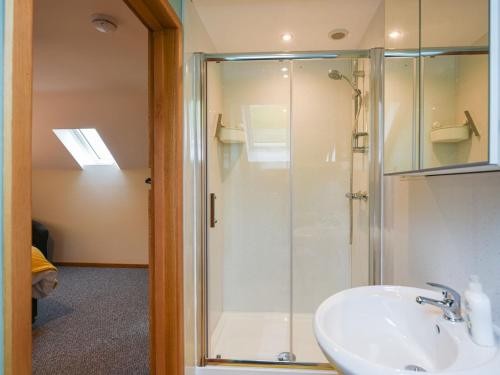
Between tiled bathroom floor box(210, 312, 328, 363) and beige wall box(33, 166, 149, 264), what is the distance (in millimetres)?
2270

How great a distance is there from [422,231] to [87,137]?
429 centimetres

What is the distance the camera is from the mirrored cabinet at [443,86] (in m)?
0.68

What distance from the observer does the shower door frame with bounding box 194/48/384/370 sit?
1.73 meters

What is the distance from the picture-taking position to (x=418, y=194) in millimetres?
1340

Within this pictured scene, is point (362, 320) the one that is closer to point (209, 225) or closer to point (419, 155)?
point (419, 155)

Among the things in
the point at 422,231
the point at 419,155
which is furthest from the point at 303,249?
the point at 419,155

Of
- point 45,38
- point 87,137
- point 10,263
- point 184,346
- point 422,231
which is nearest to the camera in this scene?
point 10,263

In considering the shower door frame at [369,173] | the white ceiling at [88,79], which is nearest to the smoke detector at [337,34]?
the shower door frame at [369,173]

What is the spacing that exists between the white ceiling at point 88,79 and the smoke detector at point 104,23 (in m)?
0.04

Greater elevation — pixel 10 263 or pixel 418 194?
pixel 418 194

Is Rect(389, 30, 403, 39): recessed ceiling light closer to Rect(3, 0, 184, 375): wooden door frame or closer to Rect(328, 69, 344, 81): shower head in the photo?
Rect(328, 69, 344, 81): shower head

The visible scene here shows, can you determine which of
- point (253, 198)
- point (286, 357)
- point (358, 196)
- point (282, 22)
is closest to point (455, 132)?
point (358, 196)

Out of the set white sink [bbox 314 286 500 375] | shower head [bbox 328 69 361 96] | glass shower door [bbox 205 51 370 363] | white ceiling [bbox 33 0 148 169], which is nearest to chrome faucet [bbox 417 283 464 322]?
white sink [bbox 314 286 500 375]

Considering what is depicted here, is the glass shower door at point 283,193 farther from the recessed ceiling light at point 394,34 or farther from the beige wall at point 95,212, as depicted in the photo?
the beige wall at point 95,212
